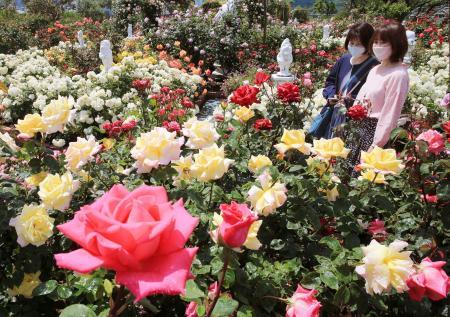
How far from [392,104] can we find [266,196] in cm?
159

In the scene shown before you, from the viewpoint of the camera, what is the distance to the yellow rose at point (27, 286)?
1.12 m

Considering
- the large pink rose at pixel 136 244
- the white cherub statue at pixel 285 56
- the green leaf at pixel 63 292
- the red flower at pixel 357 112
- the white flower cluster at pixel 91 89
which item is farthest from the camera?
the white cherub statue at pixel 285 56

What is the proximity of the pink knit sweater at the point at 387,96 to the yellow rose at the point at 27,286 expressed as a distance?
6.33 ft

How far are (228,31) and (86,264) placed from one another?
31.0 feet

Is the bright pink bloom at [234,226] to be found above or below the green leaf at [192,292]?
above

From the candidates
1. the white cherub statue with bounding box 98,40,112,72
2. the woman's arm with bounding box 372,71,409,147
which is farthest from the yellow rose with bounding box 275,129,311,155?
the white cherub statue with bounding box 98,40,112,72

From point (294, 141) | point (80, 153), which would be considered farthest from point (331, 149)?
point (80, 153)

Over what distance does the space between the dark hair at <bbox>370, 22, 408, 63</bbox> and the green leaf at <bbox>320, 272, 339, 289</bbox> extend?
181 cm

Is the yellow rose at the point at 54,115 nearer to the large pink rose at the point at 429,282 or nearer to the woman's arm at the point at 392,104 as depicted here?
the large pink rose at the point at 429,282

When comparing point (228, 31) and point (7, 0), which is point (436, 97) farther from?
point (7, 0)

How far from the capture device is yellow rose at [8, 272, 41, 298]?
1.12 meters

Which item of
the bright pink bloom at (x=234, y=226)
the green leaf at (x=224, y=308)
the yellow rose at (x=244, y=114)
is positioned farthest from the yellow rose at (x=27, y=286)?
the yellow rose at (x=244, y=114)

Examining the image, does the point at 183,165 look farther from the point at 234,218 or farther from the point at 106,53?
the point at 106,53

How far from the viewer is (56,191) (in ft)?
3.70
